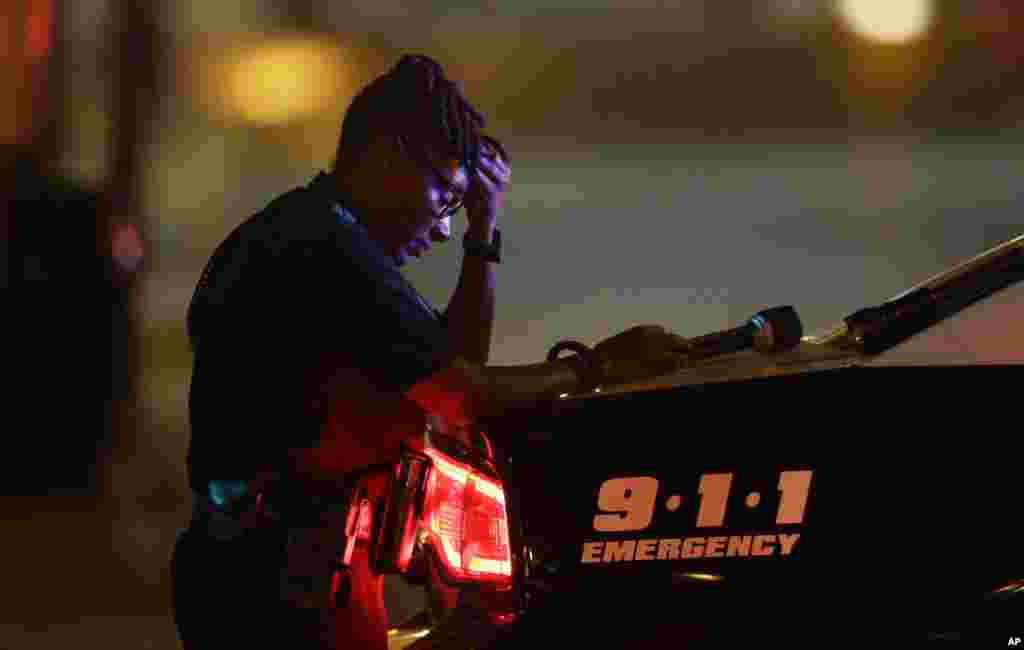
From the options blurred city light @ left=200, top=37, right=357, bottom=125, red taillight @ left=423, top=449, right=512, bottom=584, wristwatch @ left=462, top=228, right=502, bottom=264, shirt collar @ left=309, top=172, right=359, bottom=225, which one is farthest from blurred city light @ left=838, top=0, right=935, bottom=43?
red taillight @ left=423, top=449, right=512, bottom=584

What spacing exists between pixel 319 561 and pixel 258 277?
456 millimetres

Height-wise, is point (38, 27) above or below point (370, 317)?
above

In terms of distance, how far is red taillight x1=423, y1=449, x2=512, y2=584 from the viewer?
8.71 ft

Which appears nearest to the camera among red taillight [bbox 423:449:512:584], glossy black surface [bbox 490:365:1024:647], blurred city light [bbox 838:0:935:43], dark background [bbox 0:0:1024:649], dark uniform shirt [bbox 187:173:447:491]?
glossy black surface [bbox 490:365:1024:647]

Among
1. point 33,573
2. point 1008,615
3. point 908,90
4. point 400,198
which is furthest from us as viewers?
point 908,90

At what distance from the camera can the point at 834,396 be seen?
254 cm

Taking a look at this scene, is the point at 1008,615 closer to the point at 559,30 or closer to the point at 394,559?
the point at 394,559

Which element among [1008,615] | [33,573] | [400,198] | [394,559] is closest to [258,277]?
[400,198]

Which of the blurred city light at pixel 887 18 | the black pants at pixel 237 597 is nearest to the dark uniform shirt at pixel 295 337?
the black pants at pixel 237 597

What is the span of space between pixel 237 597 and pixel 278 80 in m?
7.72

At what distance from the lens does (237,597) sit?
2.85 metres

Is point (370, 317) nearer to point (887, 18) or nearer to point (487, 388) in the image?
point (487, 388)

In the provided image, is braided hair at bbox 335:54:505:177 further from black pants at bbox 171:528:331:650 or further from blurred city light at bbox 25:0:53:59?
blurred city light at bbox 25:0:53:59

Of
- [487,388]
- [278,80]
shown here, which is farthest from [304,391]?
[278,80]
